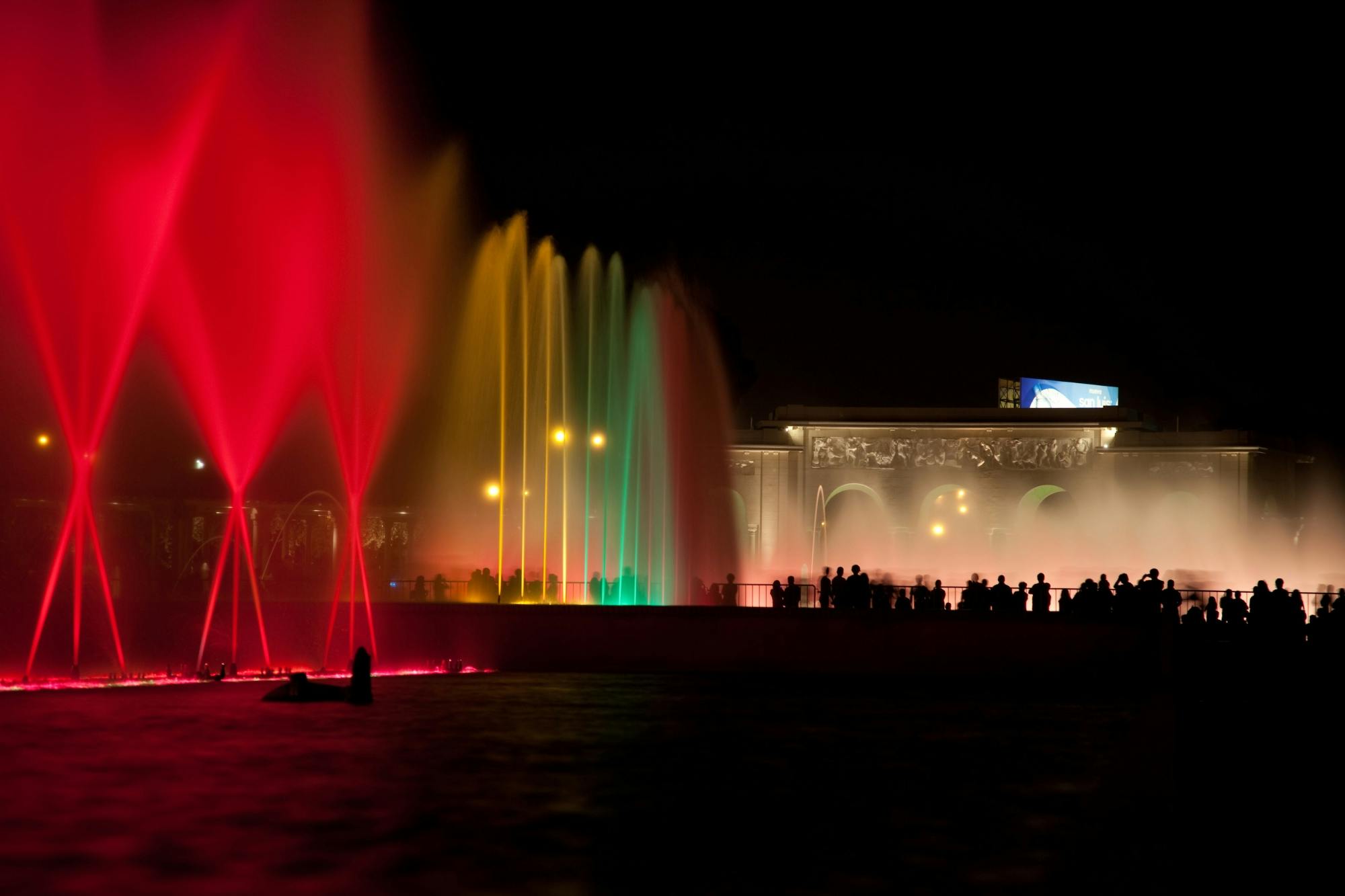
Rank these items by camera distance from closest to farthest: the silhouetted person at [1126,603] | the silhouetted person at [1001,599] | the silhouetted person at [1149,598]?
1. the silhouetted person at [1149,598]
2. the silhouetted person at [1126,603]
3. the silhouetted person at [1001,599]

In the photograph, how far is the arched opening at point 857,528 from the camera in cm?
5388

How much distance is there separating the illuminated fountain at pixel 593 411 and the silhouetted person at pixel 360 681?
9.03m

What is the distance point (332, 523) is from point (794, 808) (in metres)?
36.5

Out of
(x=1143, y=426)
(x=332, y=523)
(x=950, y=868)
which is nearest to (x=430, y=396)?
(x=332, y=523)

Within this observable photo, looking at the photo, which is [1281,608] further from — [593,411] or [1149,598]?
[593,411]

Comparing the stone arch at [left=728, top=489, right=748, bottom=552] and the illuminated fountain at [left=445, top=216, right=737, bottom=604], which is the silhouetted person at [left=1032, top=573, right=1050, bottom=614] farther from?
the stone arch at [left=728, top=489, right=748, bottom=552]

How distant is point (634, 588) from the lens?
3070 centimetres

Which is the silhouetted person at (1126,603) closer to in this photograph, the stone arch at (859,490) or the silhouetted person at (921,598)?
the silhouetted person at (921,598)

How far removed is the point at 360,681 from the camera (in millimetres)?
16953

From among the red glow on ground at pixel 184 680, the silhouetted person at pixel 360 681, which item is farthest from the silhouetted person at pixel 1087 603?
the silhouetted person at pixel 360 681

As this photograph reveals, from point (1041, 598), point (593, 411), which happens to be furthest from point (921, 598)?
point (593, 411)

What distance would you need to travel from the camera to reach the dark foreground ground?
8164 millimetres

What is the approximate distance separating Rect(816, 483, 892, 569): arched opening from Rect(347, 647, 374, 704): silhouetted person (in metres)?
36.9

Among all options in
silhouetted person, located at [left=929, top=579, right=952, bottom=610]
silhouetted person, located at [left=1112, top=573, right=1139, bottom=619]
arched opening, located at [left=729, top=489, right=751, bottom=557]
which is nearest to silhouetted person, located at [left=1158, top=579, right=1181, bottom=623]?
silhouetted person, located at [left=1112, top=573, right=1139, bottom=619]
